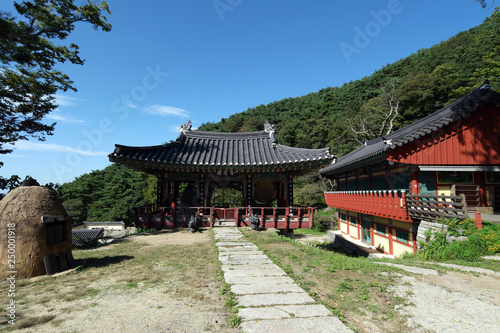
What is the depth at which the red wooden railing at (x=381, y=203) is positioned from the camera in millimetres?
11091

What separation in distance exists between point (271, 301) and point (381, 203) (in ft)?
34.1

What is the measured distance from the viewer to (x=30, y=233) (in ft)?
19.6

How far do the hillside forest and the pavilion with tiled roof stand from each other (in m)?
18.7

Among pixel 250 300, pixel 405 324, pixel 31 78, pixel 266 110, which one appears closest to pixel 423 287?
pixel 405 324

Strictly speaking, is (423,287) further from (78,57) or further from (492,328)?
(78,57)

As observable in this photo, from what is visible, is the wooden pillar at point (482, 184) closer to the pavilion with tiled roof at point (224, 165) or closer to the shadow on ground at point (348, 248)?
the shadow on ground at point (348, 248)

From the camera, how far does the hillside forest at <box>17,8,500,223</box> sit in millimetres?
34156

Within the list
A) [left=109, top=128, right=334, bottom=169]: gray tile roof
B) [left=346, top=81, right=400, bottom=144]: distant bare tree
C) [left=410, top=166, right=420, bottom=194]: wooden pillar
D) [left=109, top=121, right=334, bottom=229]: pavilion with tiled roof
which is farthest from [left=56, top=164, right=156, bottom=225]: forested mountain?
[left=410, top=166, right=420, bottom=194]: wooden pillar

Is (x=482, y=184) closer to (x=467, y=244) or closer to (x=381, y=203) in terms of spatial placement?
(x=381, y=203)

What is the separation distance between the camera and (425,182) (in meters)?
11.5

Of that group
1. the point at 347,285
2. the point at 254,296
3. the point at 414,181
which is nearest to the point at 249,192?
the point at 414,181

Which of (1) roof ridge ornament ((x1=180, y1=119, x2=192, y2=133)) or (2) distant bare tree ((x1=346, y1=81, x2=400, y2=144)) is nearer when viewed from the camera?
(1) roof ridge ornament ((x1=180, y1=119, x2=192, y2=133))

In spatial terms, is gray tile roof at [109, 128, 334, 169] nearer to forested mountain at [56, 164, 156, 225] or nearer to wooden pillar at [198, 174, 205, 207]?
wooden pillar at [198, 174, 205, 207]

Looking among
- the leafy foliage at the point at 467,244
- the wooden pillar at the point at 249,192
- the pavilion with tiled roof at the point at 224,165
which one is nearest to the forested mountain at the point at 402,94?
the leafy foliage at the point at 467,244
